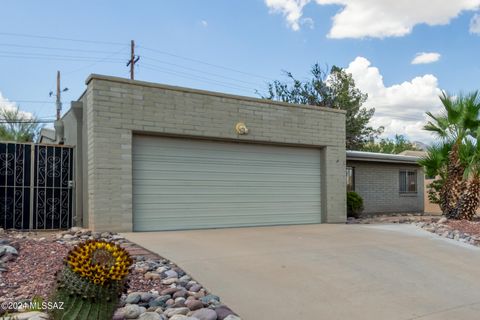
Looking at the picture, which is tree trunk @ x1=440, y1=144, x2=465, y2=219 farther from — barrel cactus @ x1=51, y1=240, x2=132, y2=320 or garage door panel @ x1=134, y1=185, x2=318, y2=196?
barrel cactus @ x1=51, y1=240, x2=132, y2=320

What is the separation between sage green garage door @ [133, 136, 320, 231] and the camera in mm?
10703

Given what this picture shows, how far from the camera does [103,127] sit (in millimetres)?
9953

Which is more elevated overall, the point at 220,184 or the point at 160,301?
the point at 220,184

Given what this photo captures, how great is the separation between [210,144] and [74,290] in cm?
810

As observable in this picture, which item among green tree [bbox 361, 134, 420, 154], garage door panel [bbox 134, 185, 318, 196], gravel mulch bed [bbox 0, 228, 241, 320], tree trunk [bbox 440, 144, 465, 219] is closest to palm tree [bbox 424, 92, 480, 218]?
tree trunk [bbox 440, 144, 465, 219]

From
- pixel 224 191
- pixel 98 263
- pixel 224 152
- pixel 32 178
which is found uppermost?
pixel 224 152

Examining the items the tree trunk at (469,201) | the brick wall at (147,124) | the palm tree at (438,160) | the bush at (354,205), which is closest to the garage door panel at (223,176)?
the brick wall at (147,124)

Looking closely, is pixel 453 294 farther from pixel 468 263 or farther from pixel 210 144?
pixel 210 144

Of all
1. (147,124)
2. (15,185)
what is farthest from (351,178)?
(15,185)

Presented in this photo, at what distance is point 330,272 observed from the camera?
6.89 metres

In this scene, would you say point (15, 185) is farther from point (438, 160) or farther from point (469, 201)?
point (469, 201)

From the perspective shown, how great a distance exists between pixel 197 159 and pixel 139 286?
6.01m

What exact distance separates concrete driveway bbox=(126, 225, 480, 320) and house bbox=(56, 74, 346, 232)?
1.08m

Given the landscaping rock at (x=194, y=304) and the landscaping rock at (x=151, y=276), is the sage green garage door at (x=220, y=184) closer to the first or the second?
the landscaping rock at (x=151, y=276)
